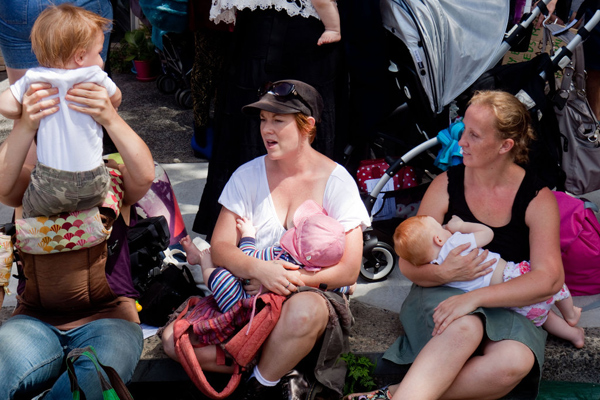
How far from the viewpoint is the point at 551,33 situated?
3.39 m

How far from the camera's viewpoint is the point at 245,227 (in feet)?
9.18

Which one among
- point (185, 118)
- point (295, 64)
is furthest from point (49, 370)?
point (185, 118)

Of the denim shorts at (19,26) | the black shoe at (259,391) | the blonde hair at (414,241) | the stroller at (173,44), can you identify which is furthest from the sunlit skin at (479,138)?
the stroller at (173,44)

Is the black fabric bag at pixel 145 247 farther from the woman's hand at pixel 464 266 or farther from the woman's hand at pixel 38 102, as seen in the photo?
the woman's hand at pixel 464 266

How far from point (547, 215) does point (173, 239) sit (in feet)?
6.26

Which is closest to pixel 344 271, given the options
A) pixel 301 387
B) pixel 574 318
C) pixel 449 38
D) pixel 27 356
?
pixel 301 387

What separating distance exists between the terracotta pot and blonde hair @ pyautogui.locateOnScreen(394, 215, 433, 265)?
457cm

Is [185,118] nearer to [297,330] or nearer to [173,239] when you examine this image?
[173,239]

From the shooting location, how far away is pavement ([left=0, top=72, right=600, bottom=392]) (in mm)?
2902

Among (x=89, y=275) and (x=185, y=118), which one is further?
(x=185, y=118)

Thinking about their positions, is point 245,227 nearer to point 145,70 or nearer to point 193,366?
point 193,366

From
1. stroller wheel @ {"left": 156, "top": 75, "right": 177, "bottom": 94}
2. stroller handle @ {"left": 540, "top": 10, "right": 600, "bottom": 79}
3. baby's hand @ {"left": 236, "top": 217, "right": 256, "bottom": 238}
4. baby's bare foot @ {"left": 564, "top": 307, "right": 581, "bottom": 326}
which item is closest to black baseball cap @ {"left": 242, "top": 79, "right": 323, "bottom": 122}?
baby's hand @ {"left": 236, "top": 217, "right": 256, "bottom": 238}

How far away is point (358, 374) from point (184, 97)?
12.5ft

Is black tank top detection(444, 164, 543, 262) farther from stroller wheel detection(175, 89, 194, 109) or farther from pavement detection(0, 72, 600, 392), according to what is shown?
stroller wheel detection(175, 89, 194, 109)
